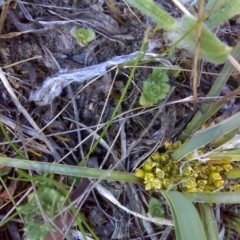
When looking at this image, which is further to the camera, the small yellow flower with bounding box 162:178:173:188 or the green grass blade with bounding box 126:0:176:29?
the small yellow flower with bounding box 162:178:173:188

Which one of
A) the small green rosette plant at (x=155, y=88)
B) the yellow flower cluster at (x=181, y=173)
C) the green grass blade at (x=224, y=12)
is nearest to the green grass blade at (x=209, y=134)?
the yellow flower cluster at (x=181, y=173)

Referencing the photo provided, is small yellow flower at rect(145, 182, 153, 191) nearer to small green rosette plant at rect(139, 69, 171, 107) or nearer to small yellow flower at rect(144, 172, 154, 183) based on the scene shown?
small yellow flower at rect(144, 172, 154, 183)

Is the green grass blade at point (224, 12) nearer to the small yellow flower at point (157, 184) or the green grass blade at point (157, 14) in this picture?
the green grass blade at point (157, 14)

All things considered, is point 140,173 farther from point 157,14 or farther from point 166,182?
point 157,14

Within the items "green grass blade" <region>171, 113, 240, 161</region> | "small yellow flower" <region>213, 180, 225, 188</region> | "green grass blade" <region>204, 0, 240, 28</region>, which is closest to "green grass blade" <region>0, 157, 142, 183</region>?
"green grass blade" <region>171, 113, 240, 161</region>

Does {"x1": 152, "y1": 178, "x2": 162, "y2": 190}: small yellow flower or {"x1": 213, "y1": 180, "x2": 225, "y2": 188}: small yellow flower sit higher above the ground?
{"x1": 213, "y1": 180, "x2": 225, "y2": 188}: small yellow flower
